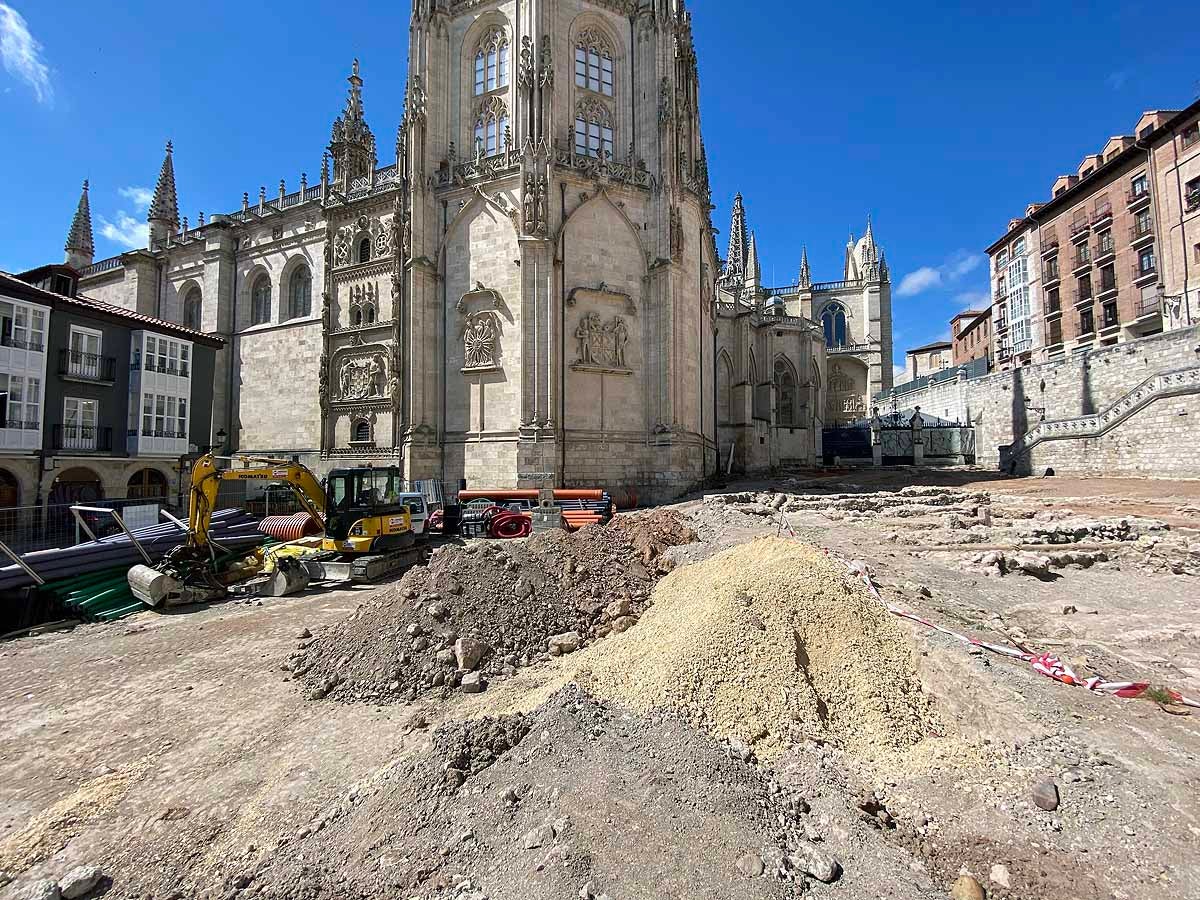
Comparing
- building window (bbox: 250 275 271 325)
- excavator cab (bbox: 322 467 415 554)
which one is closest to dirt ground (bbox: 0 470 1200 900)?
excavator cab (bbox: 322 467 415 554)

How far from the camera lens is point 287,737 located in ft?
17.5

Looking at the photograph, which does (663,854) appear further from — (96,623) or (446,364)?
(446,364)

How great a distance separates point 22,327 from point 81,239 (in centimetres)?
3829

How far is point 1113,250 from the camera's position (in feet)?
109

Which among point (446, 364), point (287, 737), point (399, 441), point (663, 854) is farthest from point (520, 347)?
point (663, 854)

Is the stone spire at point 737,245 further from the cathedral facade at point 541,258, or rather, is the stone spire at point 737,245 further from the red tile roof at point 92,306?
the red tile roof at point 92,306

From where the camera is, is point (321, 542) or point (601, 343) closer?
point (321, 542)

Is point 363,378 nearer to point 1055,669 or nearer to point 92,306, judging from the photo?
point 92,306

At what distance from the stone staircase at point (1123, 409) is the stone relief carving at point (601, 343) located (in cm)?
2150

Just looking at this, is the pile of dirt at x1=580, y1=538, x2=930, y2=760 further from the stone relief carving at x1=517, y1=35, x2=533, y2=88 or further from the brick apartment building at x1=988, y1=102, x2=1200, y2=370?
the brick apartment building at x1=988, y1=102, x2=1200, y2=370

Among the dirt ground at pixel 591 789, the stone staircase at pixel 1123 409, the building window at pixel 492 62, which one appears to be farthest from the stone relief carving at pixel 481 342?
the stone staircase at pixel 1123 409

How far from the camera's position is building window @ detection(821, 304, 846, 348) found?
5553 centimetres

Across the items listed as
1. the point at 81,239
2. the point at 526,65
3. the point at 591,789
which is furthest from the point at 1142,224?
the point at 81,239

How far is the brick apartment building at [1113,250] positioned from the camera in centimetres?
2883
